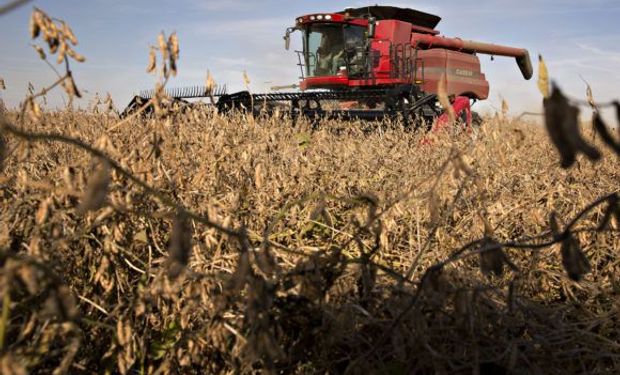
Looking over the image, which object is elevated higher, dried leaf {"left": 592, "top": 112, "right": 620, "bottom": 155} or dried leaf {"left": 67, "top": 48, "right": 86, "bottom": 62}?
dried leaf {"left": 67, "top": 48, "right": 86, "bottom": 62}

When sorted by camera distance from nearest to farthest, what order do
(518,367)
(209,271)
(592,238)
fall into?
1. (518,367)
2. (209,271)
3. (592,238)

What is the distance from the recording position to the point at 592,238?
2586 mm

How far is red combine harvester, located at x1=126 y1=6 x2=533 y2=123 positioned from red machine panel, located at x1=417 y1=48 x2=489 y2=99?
21mm

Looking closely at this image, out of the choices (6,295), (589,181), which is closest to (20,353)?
(6,295)

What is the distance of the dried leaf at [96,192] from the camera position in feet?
2.87

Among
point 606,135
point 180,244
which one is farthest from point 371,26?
point 606,135

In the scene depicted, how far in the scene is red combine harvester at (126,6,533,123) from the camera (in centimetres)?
922

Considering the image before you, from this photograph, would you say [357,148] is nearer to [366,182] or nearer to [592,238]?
[366,182]

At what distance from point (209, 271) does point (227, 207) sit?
0.41 metres

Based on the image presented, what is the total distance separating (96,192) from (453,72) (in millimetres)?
12414

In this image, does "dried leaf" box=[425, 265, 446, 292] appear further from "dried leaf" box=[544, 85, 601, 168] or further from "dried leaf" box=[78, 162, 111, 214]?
"dried leaf" box=[78, 162, 111, 214]

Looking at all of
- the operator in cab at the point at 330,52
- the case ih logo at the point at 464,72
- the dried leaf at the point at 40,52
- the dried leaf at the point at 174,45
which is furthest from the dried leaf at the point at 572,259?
the case ih logo at the point at 464,72

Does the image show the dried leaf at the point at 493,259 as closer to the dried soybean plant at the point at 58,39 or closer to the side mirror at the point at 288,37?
the dried soybean plant at the point at 58,39

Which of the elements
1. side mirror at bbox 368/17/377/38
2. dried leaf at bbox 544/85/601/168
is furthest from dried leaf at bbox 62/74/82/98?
side mirror at bbox 368/17/377/38
